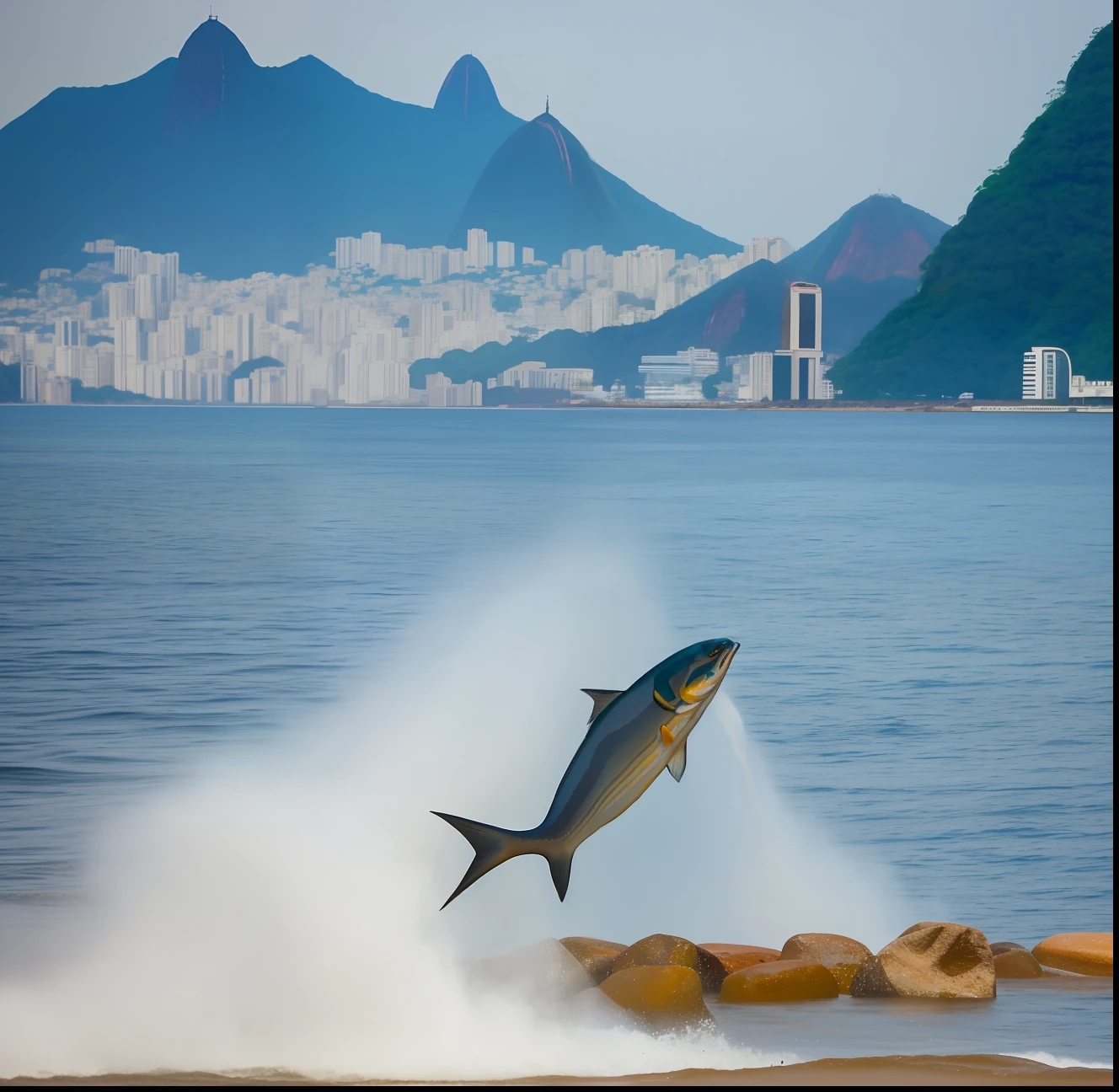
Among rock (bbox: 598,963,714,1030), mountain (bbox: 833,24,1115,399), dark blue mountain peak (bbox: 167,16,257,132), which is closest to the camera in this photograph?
rock (bbox: 598,963,714,1030)

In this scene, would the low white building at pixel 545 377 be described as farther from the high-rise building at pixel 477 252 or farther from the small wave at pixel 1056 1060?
the small wave at pixel 1056 1060

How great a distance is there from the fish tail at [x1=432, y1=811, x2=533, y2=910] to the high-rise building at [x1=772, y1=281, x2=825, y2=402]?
54.4 meters

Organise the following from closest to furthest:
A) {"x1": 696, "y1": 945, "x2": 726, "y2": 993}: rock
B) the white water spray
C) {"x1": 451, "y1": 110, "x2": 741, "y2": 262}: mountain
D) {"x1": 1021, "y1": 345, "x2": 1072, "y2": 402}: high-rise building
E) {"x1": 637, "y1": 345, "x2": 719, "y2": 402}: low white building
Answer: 1. the white water spray
2. {"x1": 696, "y1": 945, "x2": 726, "y2": 993}: rock
3. {"x1": 451, "y1": 110, "x2": 741, "y2": 262}: mountain
4. {"x1": 1021, "y1": 345, "x2": 1072, "y2": 402}: high-rise building
5. {"x1": 637, "y1": 345, "x2": 719, "y2": 402}: low white building

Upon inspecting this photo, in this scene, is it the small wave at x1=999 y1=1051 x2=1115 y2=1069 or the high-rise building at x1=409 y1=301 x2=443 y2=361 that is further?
the high-rise building at x1=409 y1=301 x2=443 y2=361

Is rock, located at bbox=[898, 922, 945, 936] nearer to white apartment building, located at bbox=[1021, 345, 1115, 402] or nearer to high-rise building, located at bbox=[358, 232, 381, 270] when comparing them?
high-rise building, located at bbox=[358, 232, 381, 270]

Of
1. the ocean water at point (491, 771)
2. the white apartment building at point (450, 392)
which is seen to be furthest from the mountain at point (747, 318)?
the ocean water at point (491, 771)

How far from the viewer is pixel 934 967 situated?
3.95 m

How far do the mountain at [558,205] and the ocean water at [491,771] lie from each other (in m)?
25.9

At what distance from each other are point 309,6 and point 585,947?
47338 mm

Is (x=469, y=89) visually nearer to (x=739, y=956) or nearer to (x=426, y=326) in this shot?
(x=426, y=326)

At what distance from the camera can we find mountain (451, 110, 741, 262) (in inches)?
1734

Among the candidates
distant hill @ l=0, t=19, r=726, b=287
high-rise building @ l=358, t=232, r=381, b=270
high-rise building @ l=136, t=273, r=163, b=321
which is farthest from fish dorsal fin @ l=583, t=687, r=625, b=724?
high-rise building @ l=358, t=232, r=381, b=270

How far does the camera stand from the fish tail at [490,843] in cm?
227

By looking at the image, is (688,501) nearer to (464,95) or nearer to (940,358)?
(464,95)
